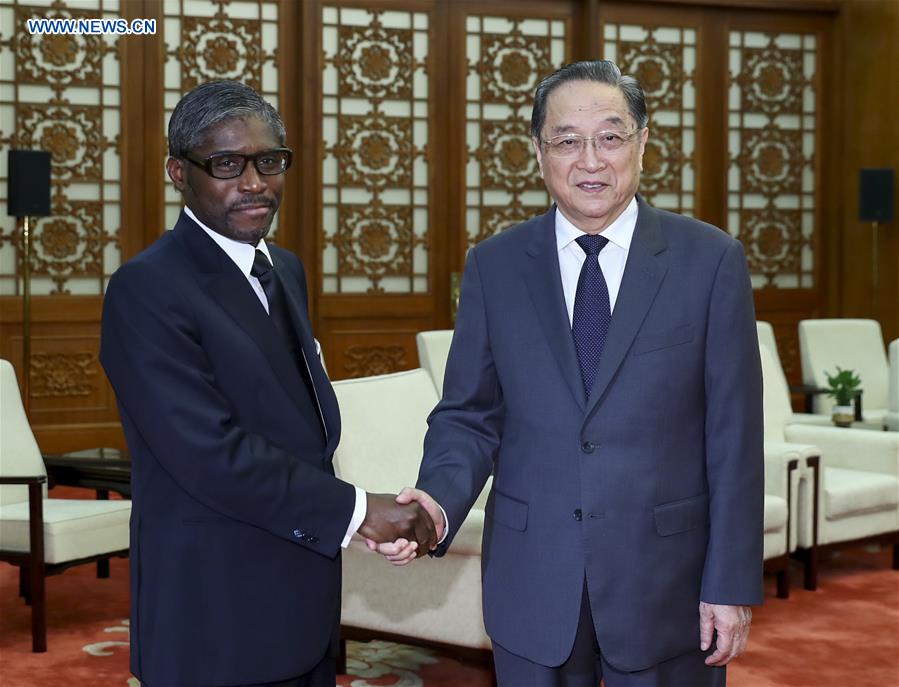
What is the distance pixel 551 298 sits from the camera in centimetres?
177

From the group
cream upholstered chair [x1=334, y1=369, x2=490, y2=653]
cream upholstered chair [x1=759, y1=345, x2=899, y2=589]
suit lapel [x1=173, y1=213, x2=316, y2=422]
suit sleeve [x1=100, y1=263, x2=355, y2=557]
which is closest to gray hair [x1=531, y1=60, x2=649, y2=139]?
suit lapel [x1=173, y1=213, x2=316, y2=422]

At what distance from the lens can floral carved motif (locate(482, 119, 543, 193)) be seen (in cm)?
776

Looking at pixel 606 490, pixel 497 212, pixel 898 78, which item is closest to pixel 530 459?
pixel 606 490

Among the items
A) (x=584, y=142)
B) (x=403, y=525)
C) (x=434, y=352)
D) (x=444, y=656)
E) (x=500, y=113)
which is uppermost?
(x=500, y=113)

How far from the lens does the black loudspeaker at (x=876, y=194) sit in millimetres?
7938

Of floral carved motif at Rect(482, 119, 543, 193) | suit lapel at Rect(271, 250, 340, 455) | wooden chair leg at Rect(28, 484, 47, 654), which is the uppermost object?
floral carved motif at Rect(482, 119, 543, 193)

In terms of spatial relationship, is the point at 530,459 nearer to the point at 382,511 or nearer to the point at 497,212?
the point at 382,511

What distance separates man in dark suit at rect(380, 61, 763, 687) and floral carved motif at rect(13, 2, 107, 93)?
5811 millimetres

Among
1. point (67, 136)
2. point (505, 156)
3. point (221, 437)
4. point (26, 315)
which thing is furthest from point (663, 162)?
point (221, 437)

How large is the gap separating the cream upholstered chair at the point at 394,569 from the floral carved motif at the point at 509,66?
4.46 metres

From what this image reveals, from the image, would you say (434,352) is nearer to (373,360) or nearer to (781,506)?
(781,506)

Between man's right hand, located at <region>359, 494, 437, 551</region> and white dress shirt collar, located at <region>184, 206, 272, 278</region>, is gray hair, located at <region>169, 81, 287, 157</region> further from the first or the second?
man's right hand, located at <region>359, 494, 437, 551</region>

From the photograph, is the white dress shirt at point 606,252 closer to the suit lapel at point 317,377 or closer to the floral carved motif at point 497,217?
the suit lapel at point 317,377

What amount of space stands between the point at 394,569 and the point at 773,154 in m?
6.06
